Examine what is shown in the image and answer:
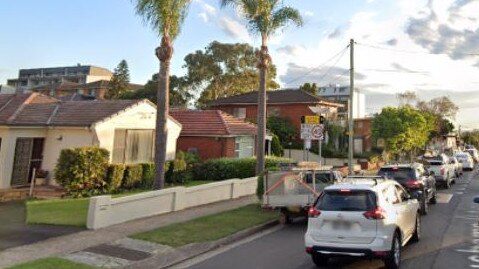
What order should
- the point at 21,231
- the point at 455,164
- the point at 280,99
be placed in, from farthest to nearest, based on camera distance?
the point at 280,99 → the point at 455,164 → the point at 21,231

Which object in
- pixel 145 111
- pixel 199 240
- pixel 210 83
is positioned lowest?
pixel 199 240

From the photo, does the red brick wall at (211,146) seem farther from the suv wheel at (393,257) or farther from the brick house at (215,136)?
the suv wheel at (393,257)

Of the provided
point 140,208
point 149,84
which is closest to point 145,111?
Result: point 140,208

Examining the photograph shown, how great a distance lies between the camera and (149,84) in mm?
64750

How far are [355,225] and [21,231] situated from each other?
8.43 meters

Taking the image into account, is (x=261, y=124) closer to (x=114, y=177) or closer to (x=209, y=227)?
(x=114, y=177)

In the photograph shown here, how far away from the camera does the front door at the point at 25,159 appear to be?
872 inches

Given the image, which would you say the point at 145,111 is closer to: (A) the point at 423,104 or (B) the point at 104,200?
(B) the point at 104,200

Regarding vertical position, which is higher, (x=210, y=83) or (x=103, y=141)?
(x=210, y=83)

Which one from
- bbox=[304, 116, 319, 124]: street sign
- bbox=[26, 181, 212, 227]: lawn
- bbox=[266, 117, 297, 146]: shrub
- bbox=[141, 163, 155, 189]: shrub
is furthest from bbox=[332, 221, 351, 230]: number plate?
bbox=[266, 117, 297, 146]: shrub

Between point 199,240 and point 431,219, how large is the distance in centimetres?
831

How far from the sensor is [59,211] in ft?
53.3

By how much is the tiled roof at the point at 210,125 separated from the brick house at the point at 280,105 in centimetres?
1478

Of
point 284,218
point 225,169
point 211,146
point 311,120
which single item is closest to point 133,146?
point 225,169
